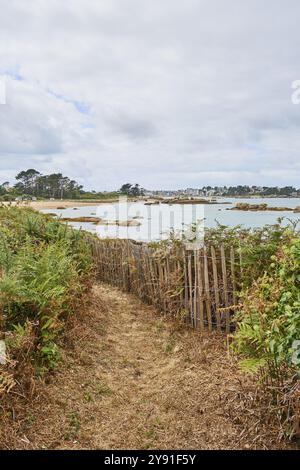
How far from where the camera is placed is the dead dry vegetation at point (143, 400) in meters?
2.78

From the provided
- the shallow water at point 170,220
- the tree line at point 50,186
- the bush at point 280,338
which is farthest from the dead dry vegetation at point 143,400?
the tree line at point 50,186

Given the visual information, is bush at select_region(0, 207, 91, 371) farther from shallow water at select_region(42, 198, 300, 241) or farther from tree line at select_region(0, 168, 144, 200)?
tree line at select_region(0, 168, 144, 200)

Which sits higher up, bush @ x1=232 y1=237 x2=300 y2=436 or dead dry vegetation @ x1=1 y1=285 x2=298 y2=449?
bush @ x1=232 y1=237 x2=300 y2=436

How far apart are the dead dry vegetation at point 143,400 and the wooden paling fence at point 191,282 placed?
0.32 metres

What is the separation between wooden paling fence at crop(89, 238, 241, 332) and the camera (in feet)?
15.7

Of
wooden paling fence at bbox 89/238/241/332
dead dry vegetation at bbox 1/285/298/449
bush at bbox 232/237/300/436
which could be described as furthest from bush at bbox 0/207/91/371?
bush at bbox 232/237/300/436

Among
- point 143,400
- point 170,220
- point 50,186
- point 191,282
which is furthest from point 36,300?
point 50,186

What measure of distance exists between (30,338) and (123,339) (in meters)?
2.27

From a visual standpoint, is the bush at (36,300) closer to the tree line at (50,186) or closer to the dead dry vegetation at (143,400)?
the dead dry vegetation at (143,400)

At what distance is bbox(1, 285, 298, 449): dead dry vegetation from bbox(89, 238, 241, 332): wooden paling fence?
0.32 meters

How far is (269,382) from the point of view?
2.80 m

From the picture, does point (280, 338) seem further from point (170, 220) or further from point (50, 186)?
point (50, 186)

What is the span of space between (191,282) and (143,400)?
208cm

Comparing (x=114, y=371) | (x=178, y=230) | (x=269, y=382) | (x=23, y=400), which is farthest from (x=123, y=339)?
(x=269, y=382)
